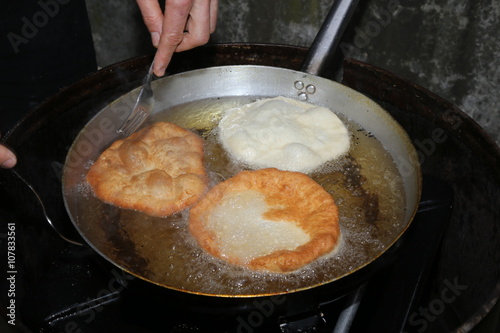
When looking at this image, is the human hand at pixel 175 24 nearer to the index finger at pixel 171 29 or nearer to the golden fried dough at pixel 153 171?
the index finger at pixel 171 29

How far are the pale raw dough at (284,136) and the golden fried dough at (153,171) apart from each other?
0.20 meters

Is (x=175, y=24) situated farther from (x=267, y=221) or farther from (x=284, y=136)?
(x=267, y=221)

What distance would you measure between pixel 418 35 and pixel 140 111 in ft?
6.56

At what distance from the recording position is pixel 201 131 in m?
2.44

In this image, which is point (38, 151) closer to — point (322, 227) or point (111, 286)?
point (111, 286)

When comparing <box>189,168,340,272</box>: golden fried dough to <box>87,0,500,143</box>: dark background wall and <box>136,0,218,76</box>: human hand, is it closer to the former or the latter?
<box>136,0,218,76</box>: human hand

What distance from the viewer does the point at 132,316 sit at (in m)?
1.99

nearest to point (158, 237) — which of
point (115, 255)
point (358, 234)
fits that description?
point (115, 255)

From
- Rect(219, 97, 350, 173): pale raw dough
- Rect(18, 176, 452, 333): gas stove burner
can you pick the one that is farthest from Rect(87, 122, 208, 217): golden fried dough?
Rect(18, 176, 452, 333): gas stove burner

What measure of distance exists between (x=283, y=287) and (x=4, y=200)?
1.43 metres

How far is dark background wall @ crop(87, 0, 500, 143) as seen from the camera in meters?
3.07

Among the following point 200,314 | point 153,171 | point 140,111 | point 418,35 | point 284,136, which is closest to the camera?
point 200,314

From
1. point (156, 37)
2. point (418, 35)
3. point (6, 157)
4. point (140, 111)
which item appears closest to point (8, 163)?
point (6, 157)

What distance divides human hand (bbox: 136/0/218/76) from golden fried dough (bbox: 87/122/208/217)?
336 millimetres
